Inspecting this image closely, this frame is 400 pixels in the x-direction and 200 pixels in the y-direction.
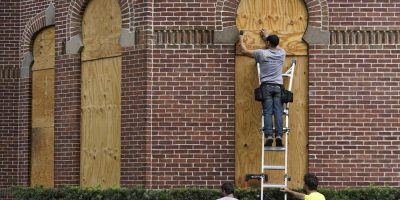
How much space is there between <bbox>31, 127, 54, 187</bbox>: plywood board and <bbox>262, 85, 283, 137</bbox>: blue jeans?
5.41 m

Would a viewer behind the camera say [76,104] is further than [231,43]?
Yes

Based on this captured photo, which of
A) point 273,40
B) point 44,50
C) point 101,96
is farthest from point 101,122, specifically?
point 273,40

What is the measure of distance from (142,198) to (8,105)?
5.24 metres

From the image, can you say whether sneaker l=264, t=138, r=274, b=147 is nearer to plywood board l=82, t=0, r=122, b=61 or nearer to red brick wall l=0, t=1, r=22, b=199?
plywood board l=82, t=0, r=122, b=61

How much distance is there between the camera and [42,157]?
21984mm

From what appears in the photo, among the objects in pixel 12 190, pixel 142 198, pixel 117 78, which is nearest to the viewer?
pixel 142 198

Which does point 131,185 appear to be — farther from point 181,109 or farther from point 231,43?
point 231,43

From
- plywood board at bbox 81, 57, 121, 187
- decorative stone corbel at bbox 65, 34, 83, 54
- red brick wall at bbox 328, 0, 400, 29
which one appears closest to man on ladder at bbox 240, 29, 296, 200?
red brick wall at bbox 328, 0, 400, 29

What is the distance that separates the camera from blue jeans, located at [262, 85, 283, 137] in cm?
1802

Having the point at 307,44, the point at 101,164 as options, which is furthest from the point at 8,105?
the point at 307,44

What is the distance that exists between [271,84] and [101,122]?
3.68 m

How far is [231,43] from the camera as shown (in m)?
19.2

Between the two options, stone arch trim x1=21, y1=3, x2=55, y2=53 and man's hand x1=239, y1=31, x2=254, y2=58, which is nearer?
man's hand x1=239, y1=31, x2=254, y2=58

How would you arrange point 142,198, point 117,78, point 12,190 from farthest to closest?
point 12,190, point 117,78, point 142,198
